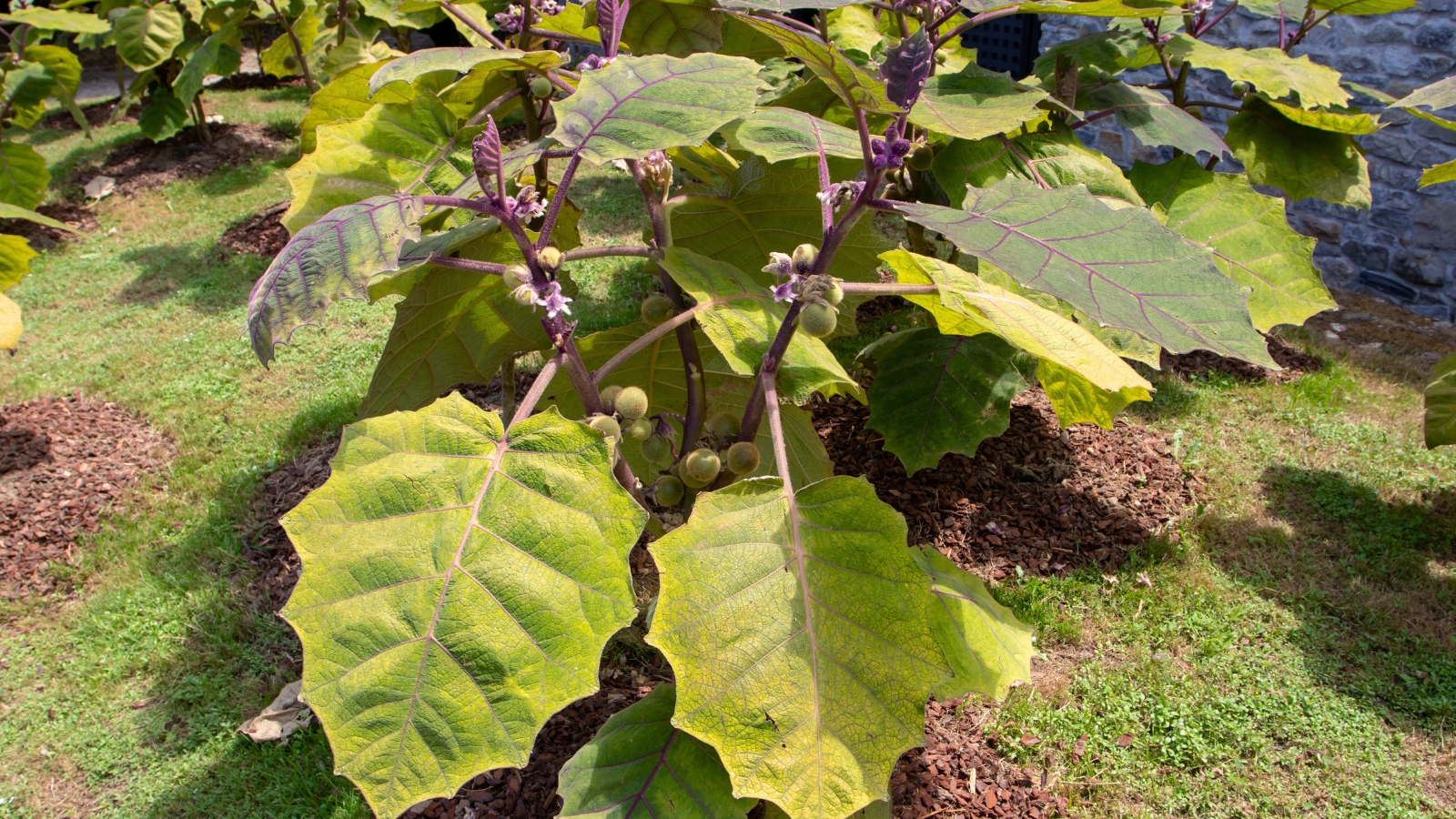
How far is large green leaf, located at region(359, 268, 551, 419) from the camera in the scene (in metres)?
1.87

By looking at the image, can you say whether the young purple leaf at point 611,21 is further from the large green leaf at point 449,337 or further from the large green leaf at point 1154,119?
the large green leaf at point 1154,119

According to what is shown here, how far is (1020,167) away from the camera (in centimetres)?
234

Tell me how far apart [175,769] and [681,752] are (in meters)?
1.41

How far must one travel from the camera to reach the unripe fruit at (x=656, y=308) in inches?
68.3

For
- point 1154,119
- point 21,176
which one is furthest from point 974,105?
point 21,176

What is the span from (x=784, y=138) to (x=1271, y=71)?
205 cm

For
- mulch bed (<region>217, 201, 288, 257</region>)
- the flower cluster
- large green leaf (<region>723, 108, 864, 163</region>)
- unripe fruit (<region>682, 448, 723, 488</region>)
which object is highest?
the flower cluster

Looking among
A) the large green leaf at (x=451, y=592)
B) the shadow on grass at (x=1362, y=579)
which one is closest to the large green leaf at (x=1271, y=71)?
the shadow on grass at (x=1362, y=579)

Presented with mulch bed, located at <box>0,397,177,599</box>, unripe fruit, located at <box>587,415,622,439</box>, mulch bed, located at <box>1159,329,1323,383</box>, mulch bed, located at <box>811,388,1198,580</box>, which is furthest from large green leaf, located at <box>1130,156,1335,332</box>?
mulch bed, located at <box>0,397,177,599</box>

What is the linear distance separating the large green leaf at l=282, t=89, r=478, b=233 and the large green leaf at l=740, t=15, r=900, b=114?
0.80 m

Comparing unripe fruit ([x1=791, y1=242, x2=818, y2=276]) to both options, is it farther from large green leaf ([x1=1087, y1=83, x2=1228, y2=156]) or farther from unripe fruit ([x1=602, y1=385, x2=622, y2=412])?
large green leaf ([x1=1087, y1=83, x2=1228, y2=156])

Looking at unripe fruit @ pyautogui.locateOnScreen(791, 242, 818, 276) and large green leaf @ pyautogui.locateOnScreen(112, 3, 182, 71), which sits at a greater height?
unripe fruit @ pyautogui.locateOnScreen(791, 242, 818, 276)

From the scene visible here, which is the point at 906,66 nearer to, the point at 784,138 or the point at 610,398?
the point at 784,138

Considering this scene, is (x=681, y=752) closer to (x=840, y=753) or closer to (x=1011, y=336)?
(x=840, y=753)
